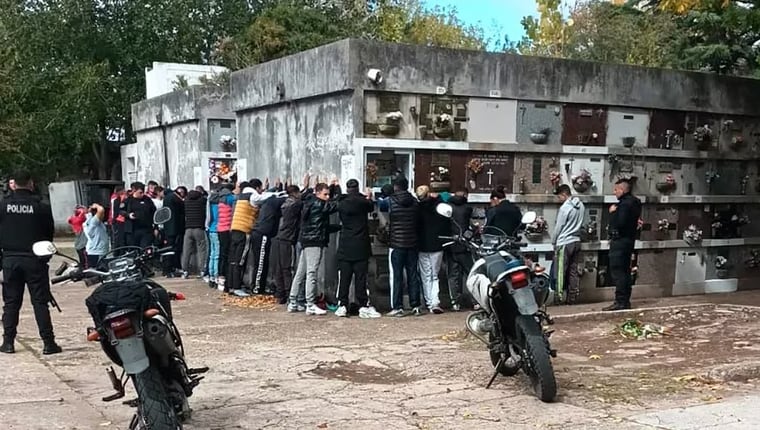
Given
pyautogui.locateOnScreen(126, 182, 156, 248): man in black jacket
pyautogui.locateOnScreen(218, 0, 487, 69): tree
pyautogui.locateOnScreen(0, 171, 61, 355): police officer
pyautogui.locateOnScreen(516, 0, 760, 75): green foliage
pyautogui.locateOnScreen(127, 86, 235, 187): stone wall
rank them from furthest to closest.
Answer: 1. pyautogui.locateOnScreen(218, 0, 487, 69): tree
2. pyautogui.locateOnScreen(127, 86, 235, 187): stone wall
3. pyautogui.locateOnScreen(126, 182, 156, 248): man in black jacket
4. pyautogui.locateOnScreen(516, 0, 760, 75): green foliage
5. pyautogui.locateOnScreen(0, 171, 61, 355): police officer

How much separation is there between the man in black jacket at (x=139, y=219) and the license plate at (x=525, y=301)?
10.2m

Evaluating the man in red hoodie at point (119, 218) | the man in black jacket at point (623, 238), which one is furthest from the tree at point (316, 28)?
the man in black jacket at point (623, 238)

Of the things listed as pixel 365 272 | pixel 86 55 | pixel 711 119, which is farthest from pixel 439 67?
pixel 86 55

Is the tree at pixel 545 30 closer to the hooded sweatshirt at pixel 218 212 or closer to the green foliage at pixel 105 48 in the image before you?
the green foliage at pixel 105 48

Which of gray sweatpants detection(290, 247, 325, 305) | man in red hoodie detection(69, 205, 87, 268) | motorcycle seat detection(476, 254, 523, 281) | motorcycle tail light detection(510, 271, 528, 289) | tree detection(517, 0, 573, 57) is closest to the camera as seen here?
motorcycle tail light detection(510, 271, 528, 289)

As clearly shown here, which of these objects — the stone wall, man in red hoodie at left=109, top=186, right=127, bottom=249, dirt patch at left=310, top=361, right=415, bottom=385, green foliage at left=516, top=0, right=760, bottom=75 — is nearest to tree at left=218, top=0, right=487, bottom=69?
the stone wall

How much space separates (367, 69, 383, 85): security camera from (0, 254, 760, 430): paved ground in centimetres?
342

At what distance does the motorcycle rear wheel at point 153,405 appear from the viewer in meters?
5.04

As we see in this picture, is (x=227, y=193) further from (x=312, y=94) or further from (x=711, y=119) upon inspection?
(x=711, y=119)

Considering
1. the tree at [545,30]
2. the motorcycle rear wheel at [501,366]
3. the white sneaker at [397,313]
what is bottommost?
the white sneaker at [397,313]

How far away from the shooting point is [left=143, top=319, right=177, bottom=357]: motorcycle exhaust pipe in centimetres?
524

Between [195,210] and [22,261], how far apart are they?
21.0 ft

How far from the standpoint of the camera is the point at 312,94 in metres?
12.4

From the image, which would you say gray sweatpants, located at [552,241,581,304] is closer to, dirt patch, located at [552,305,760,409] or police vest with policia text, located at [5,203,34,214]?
dirt patch, located at [552,305,760,409]
